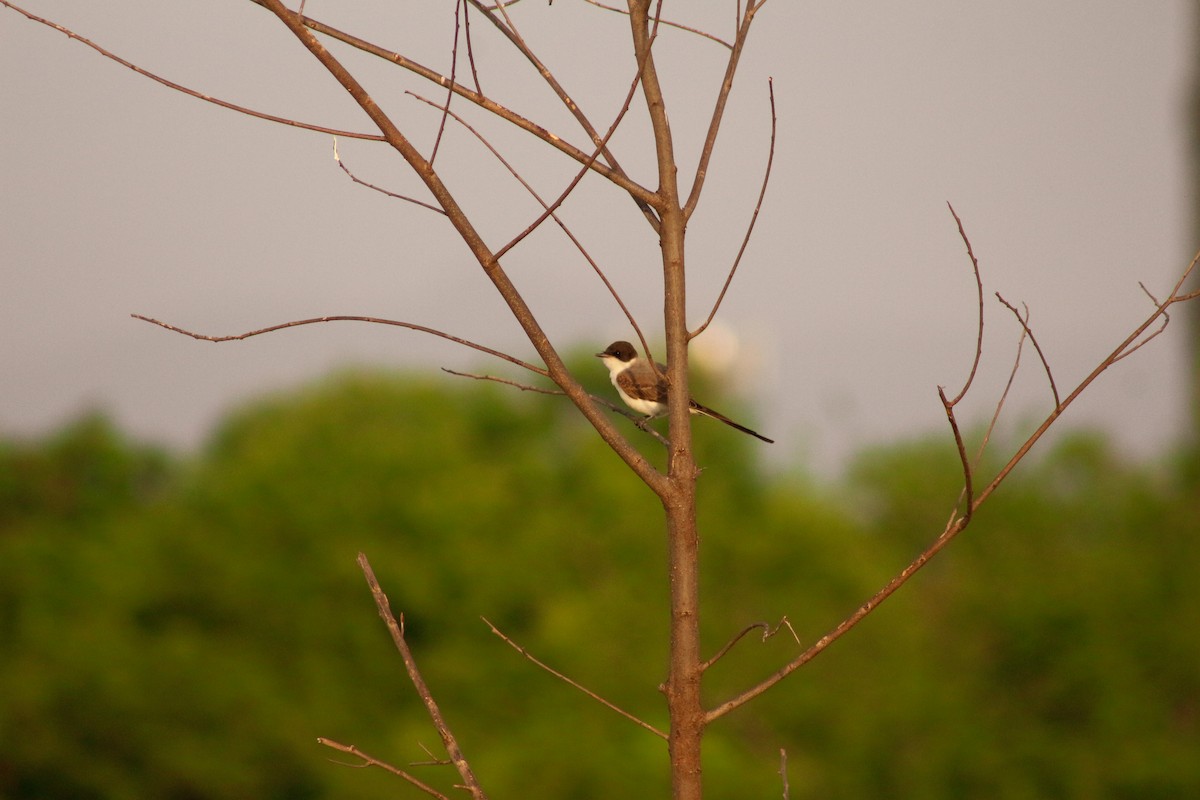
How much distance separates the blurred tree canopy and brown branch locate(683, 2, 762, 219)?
28.6 meters

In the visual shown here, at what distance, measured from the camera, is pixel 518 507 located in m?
53.3

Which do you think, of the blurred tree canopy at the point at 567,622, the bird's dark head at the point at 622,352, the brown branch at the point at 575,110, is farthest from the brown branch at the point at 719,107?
the blurred tree canopy at the point at 567,622

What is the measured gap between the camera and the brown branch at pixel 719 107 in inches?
120

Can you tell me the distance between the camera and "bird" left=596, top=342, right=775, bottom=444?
9.02 meters

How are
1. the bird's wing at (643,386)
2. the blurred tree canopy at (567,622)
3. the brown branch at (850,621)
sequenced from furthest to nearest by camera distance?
the blurred tree canopy at (567,622) < the bird's wing at (643,386) < the brown branch at (850,621)

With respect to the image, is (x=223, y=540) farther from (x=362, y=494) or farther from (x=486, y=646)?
(x=486, y=646)

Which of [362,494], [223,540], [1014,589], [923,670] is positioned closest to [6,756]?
[223,540]

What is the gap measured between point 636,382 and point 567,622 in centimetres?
3301

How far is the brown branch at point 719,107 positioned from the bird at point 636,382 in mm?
5125

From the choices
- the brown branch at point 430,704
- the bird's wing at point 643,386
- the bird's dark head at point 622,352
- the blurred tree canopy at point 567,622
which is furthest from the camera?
the blurred tree canopy at point 567,622

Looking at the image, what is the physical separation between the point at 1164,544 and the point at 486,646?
2672 cm

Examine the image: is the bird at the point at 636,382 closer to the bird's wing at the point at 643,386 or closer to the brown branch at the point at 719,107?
the bird's wing at the point at 643,386

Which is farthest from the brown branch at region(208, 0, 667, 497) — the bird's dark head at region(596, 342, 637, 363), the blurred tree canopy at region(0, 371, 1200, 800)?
the blurred tree canopy at region(0, 371, 1200, 800)

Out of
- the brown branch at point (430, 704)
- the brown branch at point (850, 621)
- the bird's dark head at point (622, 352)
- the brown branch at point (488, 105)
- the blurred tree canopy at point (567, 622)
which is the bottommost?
the blurred tree canopy at point (567, 622)
